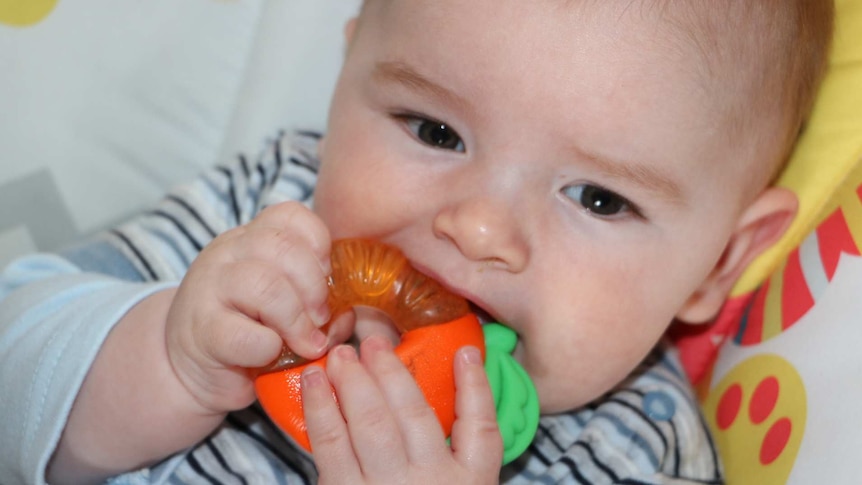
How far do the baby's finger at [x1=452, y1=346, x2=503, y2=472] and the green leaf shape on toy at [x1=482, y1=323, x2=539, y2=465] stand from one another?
0.18ft

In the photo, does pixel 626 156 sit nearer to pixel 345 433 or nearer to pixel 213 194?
pixel 345 433

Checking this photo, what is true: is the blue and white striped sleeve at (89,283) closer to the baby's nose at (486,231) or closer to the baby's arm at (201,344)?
the baby's arm at (201,344)

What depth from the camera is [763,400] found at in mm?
1378

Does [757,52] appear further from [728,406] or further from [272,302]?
[272,302]

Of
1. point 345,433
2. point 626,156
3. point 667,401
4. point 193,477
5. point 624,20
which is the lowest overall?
point 193,477

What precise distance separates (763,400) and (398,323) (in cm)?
52

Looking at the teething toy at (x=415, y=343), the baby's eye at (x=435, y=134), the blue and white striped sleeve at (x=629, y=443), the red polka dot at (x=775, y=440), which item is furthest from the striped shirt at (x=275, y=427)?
the baby's eye at (x=435, y=134)

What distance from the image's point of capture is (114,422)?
3.99 ft

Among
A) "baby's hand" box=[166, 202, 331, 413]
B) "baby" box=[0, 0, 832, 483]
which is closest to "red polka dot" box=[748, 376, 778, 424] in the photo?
"baby" box=[0, 0, 832, 483]

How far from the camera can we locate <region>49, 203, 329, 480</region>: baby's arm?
1079mm

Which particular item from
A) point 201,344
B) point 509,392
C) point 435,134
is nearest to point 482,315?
point 509,392

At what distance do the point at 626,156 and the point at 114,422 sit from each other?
0.66m

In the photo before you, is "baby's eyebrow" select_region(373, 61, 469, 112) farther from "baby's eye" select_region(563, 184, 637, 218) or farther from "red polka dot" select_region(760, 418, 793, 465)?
"red polka dot" select_region(760, 418, 793, 465)

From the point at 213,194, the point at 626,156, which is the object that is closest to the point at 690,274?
the point at 626,156
